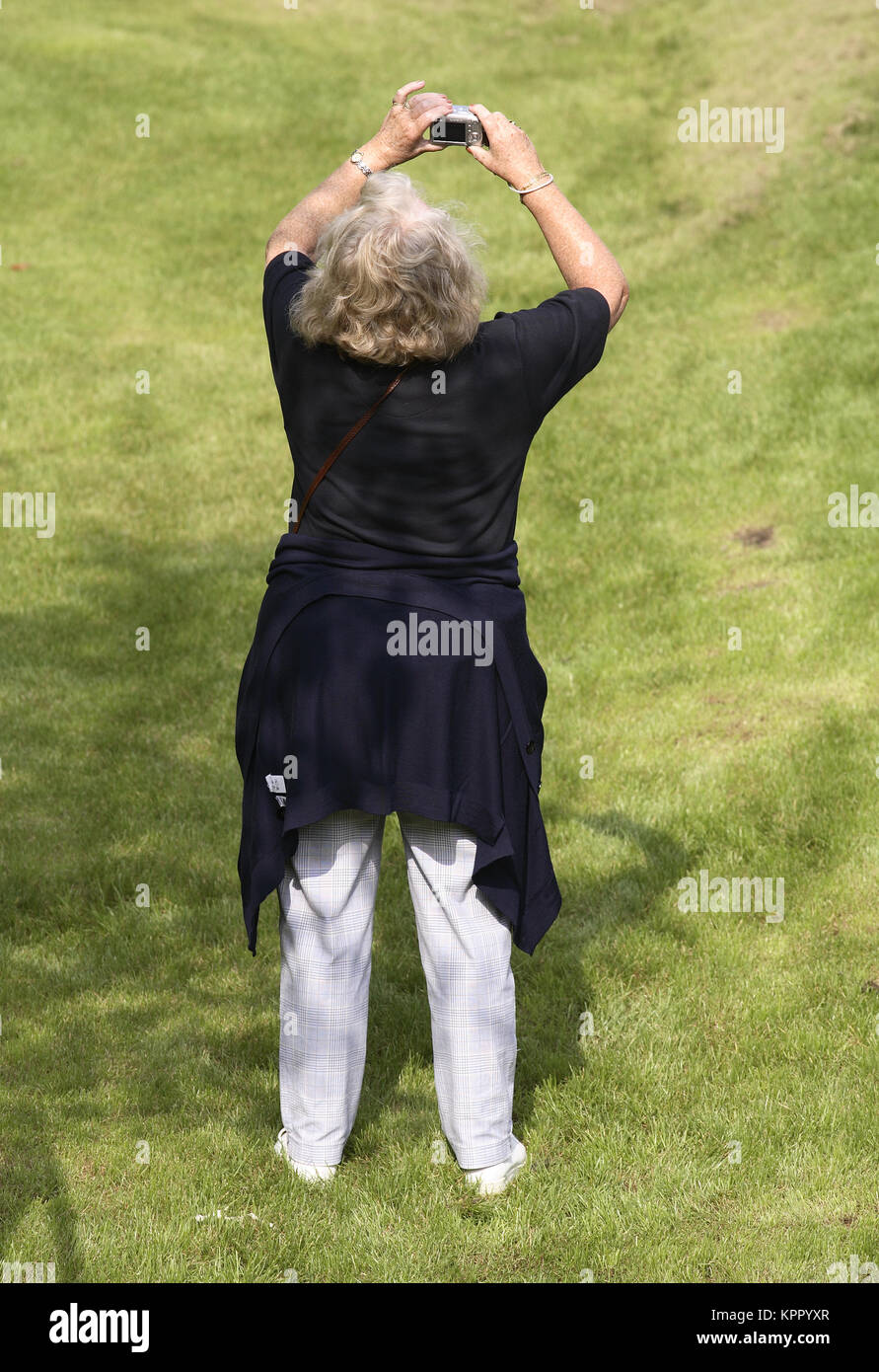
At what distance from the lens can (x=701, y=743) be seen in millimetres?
7434

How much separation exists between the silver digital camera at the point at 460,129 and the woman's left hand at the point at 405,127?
0.11 ft

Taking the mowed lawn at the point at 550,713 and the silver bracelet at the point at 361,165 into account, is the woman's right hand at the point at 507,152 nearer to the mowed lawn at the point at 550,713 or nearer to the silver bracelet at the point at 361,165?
the silver bracelet at the point at 361,165

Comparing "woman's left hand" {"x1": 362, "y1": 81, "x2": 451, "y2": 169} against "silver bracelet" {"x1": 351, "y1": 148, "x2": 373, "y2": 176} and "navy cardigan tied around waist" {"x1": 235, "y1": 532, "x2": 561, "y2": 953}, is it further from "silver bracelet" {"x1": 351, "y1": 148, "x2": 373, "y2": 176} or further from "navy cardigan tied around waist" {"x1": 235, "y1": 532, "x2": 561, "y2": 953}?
"navy cardigan tied around waist" {"x1": 235, "y1": 532, "x2": 561, "y2": 953}

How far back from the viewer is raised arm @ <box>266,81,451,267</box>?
13.0ft

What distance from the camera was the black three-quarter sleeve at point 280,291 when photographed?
376 cm

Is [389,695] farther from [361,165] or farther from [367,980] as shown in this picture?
[361,165]

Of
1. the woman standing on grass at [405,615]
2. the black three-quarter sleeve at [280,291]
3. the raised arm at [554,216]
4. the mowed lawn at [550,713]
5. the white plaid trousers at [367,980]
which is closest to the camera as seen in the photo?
the woman standing on grass at [405,615]

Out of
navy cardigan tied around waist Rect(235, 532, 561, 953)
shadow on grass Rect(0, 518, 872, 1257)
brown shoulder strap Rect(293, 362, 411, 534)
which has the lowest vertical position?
shadow on grass Rect(0, 518, 872, 1257)

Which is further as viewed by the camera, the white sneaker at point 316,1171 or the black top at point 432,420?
the white sneaker at point 316,1171

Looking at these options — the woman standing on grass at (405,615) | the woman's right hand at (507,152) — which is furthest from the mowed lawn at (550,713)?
the woman's right hand at (507,152)

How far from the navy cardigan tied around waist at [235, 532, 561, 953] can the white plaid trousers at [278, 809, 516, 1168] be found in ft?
0.30

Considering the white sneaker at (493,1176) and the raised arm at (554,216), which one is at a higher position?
the raised arm at (554,216)

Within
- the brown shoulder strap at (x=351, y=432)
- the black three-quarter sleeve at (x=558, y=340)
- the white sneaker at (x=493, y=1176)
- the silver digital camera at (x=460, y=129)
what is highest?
the silver digital camera at (x=460, y=129)

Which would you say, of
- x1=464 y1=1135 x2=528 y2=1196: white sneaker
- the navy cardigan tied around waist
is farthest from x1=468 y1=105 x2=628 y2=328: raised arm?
x1=464 y1=1135 x2=528 y2=1196: white sneaker
